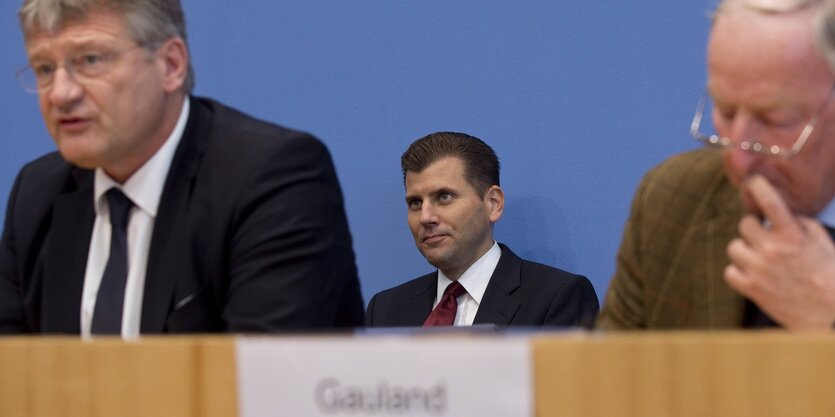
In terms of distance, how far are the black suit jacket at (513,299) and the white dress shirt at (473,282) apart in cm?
3

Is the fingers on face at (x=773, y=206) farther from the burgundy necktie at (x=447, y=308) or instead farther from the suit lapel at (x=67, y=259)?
the burgundy necktie at (x=447, y=308)

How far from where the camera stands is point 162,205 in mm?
1730

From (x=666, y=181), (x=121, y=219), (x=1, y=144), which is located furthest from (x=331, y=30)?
(x=666, y=181)

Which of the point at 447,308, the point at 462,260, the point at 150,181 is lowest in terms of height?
the point at 447,308

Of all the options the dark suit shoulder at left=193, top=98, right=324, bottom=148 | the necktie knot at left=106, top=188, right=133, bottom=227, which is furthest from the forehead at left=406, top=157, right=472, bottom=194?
the necktie knot at left=106, top=188, right=133, bottom=227

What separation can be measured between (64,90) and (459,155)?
6.02 ft

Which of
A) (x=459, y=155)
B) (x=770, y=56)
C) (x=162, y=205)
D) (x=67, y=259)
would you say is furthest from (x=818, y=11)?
(x=459, y=155)

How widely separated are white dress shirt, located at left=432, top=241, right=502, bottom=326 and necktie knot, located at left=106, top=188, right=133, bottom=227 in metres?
1.67

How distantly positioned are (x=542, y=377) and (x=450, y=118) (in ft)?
7.72

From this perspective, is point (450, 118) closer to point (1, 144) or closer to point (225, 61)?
point (225, 61)

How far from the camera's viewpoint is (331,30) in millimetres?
3328

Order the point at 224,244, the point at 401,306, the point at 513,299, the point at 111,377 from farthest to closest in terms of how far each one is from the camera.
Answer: the point at 401,306
the point at 513,299
the point at 224,244
the point at 111,377

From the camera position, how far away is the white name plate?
3.19 ft

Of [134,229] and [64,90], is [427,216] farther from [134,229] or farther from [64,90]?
[64,90]
